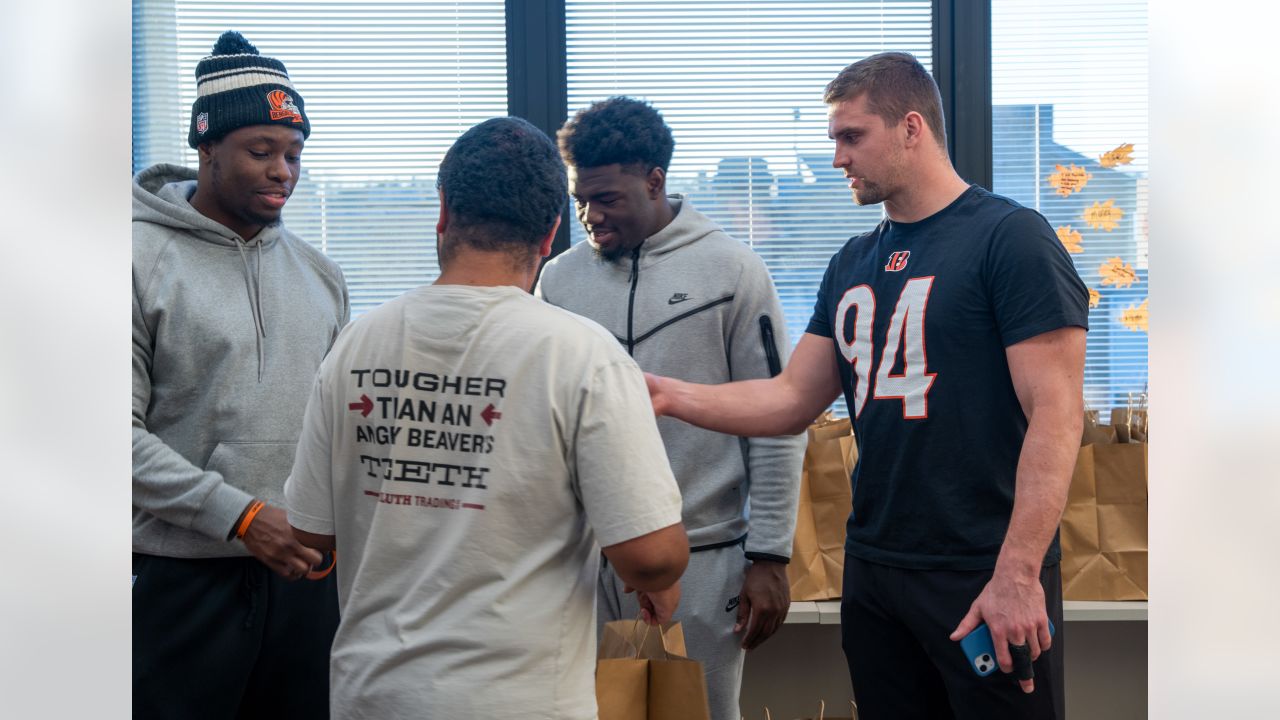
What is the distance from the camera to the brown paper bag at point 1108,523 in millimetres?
2750

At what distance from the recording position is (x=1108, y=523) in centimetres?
277

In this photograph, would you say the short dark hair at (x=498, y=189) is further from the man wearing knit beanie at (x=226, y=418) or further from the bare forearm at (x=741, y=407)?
the man wearing knit beanie at (x=226, y=418)

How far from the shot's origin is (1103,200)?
129 inches

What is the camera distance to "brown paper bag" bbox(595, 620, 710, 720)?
1.74 metres

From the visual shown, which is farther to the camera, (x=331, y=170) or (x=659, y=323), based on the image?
(x=331, y=170)

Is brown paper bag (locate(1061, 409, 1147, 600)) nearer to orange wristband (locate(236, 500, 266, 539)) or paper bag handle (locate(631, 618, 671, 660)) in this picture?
paper bag handle (locate(631, 618, 671, 660))

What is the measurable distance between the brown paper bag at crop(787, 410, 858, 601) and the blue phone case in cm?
116

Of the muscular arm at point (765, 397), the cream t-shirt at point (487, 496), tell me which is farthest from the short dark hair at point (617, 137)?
the cream t-shirt at point (487, 496)

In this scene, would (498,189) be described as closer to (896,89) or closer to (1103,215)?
Answer: (896,89)

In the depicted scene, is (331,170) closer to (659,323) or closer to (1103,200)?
(659,323)

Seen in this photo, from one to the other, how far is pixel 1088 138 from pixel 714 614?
216 cm

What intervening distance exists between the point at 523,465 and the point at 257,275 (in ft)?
3.01

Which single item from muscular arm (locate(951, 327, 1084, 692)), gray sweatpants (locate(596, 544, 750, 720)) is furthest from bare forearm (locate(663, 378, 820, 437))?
muscular arm (locate(951, 327, 1084, 692))

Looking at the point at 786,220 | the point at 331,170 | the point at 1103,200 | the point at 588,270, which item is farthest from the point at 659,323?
the point at 1103,200
